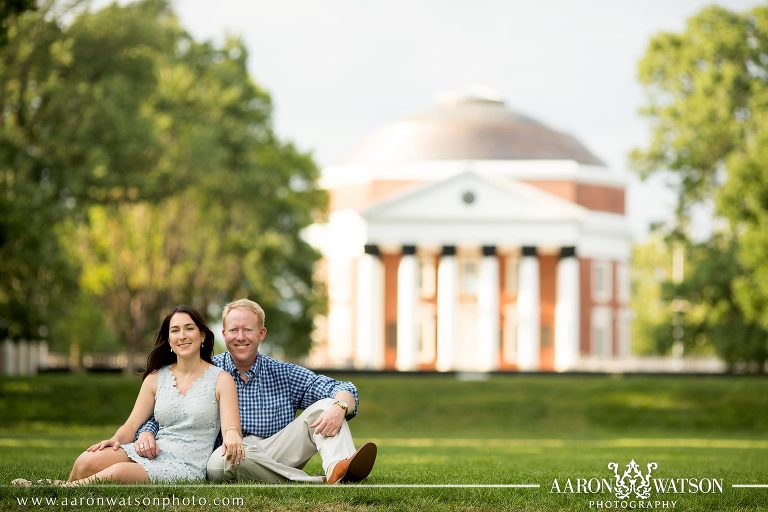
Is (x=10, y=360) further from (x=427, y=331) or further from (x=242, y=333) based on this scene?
(x=242, y=333)

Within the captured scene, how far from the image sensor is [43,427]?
34.1 metres

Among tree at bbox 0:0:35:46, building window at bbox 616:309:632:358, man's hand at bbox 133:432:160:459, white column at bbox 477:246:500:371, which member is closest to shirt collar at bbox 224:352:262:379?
man's hand at bbox 133:432:160:459

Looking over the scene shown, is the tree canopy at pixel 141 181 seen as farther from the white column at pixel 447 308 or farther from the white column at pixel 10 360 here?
the white column at pixel 447 308

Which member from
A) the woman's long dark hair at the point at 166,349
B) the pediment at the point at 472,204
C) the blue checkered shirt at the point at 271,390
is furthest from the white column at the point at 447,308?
the woman's long dark hair at the point at 166,349

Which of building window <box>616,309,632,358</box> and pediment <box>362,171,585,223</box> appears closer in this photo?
pediment <box>362,171,585,223</box>

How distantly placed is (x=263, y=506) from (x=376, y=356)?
65.8m

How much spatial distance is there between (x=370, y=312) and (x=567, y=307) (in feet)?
31.8

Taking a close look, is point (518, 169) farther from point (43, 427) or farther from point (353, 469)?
point (353, 469)

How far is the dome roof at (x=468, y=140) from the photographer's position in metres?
Answer: 85.4

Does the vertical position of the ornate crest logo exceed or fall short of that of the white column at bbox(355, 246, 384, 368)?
it falls short

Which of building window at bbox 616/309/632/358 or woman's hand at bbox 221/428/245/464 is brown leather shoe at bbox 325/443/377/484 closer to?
woman's hand at bbox 221/428/245/464

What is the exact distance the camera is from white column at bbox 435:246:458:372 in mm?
76688

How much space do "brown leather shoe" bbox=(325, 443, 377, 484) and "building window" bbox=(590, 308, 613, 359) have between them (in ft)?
232

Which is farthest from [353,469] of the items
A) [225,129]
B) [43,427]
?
[225,129]
